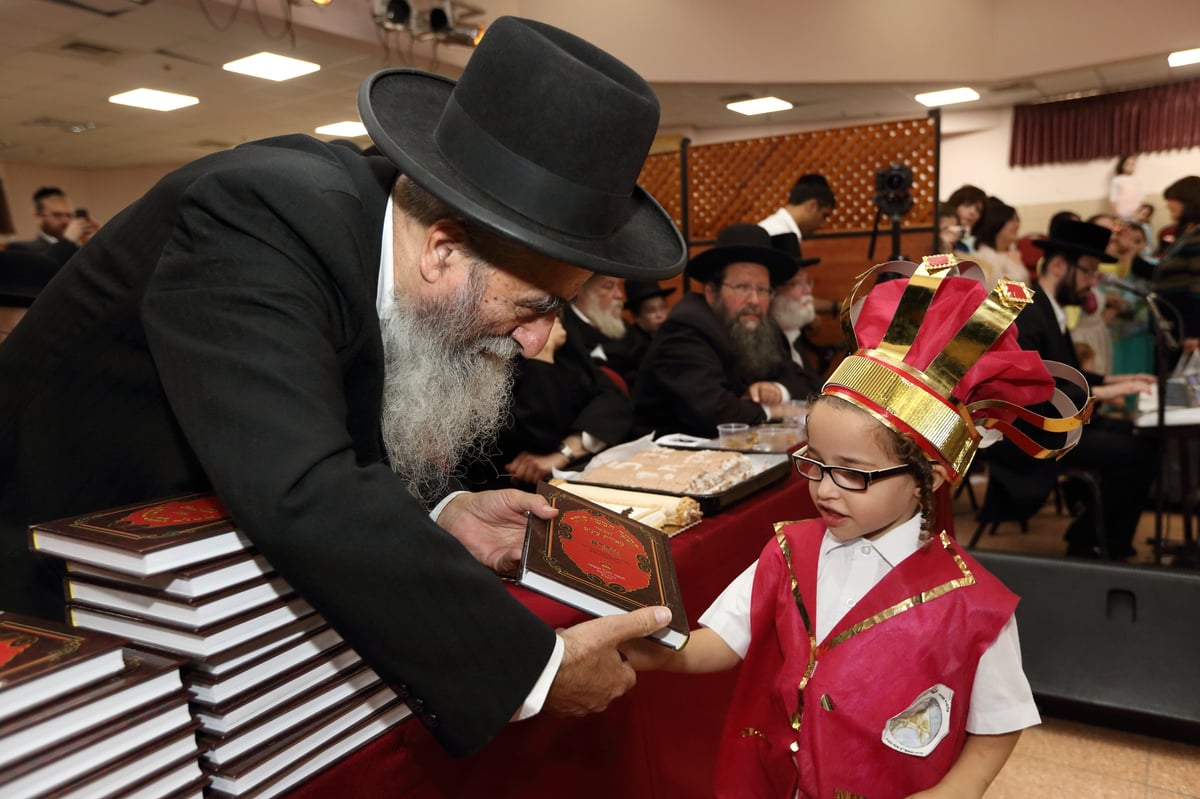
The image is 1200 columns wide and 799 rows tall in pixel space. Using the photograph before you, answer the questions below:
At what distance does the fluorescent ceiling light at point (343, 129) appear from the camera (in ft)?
43.7

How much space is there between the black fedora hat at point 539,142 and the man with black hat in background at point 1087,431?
3.76 meters

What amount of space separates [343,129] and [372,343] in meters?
13.5

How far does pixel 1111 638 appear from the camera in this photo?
2.98 metres

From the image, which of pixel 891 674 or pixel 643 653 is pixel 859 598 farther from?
pixel 643 653

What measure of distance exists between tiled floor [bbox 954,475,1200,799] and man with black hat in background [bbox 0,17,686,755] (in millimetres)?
2207

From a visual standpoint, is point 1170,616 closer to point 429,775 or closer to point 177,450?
point 429,775

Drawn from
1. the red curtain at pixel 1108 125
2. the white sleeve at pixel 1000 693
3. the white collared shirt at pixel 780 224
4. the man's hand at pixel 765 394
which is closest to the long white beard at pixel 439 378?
the white sleeve at pixel 1000 693

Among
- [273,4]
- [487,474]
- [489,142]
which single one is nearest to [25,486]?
[489,142]

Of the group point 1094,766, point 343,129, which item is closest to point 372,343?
point 1094,766

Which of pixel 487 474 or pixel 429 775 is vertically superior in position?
pixel 429 775

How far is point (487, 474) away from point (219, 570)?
2.68m

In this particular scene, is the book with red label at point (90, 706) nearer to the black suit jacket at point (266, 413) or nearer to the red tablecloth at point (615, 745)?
the black suit jacket at point (266, 413)

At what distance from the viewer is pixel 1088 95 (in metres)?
13.2

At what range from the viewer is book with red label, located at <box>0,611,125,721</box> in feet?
2.78
